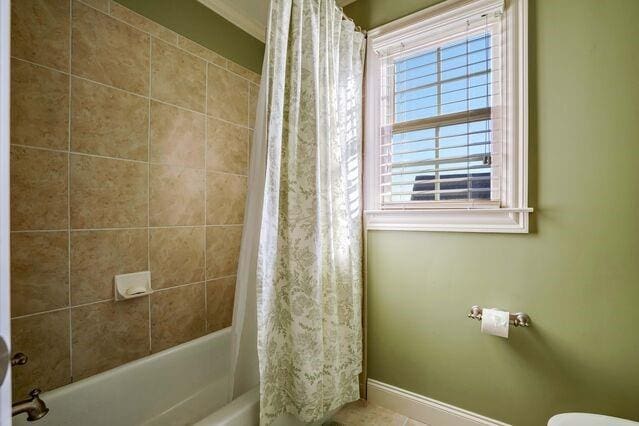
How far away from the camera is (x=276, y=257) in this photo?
118cm

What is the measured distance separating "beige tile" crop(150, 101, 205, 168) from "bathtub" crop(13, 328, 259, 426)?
40.4 inches

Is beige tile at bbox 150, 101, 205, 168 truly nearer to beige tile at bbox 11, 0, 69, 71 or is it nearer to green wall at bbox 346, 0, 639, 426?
beige tile at bbox 11, 0, 69, 71

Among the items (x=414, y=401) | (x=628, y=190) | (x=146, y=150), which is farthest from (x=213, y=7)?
(x=414, y=401)

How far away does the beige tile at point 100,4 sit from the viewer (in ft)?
4.25

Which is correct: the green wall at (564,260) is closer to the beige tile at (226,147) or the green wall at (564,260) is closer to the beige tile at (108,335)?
the beige tile at (226,147)

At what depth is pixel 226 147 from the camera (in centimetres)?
190

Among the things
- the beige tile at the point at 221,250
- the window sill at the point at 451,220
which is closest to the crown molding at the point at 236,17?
the beige tile at the point at 221,250

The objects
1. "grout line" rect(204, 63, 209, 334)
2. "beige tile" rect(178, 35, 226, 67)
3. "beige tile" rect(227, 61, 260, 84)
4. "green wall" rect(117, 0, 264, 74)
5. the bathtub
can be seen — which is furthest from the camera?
"beige tile" rect(227, 61, 260, 84)

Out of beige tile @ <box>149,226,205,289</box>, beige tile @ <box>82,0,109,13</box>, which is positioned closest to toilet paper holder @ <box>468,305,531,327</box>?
beige tile @ <box>149,226,205,289</box>

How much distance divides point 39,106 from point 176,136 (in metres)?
0.57

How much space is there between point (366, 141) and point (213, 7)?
4.11ft

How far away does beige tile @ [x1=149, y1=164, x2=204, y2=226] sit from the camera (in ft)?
5.09

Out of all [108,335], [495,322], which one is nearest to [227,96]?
[108,335]

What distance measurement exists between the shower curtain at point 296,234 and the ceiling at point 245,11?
72 cm
